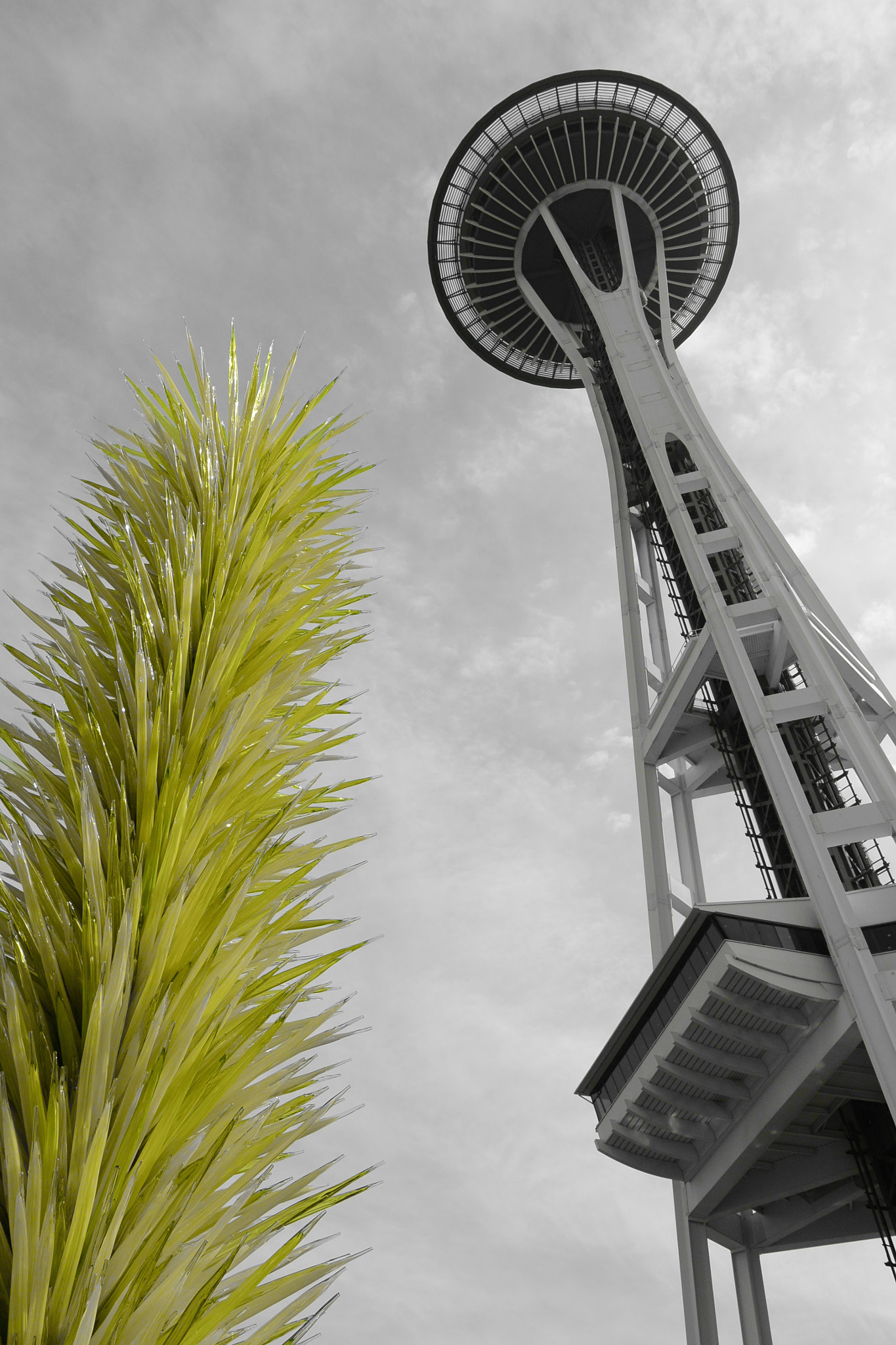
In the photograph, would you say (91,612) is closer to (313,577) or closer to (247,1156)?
(313,577)

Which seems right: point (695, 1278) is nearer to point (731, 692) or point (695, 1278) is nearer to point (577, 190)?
point (731, 692)

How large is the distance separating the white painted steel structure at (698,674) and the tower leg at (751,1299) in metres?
0.05

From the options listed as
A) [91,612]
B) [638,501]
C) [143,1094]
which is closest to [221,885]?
[143,1094]

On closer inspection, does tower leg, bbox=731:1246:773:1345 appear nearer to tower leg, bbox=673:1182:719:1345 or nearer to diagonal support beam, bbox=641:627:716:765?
tower leg, bbox=673:1182:719:1345

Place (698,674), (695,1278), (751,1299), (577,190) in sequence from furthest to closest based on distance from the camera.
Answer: (577,190) → (698,674) → (751,1299) → (695,1278)

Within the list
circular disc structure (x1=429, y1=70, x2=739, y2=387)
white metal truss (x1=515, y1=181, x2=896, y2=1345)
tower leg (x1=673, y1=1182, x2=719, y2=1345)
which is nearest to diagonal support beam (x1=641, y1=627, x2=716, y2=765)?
white metal truss (x1=515, y1=181, x2=896, y2=1345)

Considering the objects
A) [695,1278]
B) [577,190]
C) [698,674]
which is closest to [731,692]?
[698,674]

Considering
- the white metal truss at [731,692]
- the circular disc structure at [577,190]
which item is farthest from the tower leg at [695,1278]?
the circular disc structure at [577,190]

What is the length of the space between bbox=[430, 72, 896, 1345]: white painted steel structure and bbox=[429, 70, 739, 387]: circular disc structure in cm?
9

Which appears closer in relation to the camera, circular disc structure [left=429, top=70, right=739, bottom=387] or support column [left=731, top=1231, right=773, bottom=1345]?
support column [left=731, top=1231, right=773, bottom=1345]

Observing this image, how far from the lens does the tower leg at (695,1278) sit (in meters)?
22.0

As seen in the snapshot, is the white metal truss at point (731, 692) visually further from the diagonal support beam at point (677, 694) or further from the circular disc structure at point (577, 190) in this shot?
the circular disc structure at point (577, 190)

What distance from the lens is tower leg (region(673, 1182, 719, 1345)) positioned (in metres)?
22.0

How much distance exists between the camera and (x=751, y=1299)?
978 inches
